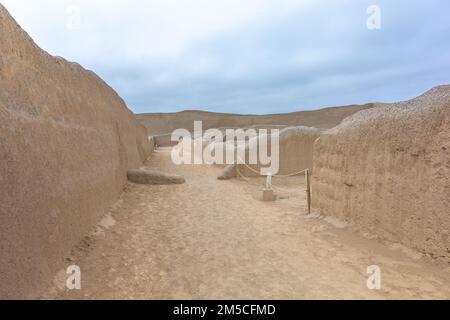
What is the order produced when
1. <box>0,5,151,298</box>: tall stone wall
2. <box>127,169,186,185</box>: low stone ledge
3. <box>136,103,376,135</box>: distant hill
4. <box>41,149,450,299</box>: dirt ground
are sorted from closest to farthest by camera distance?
<box>0,5,151,298</box>: tall stone wall
<box>41,149,450,299</box>: dirt ground
<box>127,169,186,185</box>: low stone ledge
<box>136,103,376,135</box>: distant hill

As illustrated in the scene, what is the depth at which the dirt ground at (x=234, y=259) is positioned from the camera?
3291 mm

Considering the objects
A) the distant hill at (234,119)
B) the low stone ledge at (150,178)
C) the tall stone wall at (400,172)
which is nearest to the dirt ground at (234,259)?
the tall stone wall at (400,172)

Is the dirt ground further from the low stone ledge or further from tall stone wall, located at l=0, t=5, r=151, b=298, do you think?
the low stone ledge

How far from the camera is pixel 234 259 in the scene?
4211 millimetres

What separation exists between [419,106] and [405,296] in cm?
232

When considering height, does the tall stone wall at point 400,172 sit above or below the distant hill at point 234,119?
below

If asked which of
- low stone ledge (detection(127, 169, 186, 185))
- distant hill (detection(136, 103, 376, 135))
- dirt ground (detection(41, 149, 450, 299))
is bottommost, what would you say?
dirt ground (detection(41, 149, 450, 299))

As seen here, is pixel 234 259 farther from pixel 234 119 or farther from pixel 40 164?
pixel 234 119

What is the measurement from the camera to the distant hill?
137ft

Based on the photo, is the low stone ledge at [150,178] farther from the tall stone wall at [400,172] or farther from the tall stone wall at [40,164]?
the tall stone wall at [400,172]

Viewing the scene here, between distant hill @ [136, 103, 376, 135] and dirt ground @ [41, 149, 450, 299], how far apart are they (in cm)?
3636

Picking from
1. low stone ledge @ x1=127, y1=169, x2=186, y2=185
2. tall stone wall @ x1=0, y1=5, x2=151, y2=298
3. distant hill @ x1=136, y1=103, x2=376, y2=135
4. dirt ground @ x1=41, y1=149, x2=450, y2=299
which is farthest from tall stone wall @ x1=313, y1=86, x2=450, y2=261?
distant hill @ x1=136, y1=103, x2=376, y2=135

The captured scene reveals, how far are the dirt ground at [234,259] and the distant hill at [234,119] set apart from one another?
3636 cm

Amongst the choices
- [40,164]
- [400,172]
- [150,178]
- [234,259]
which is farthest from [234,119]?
[40,164]
